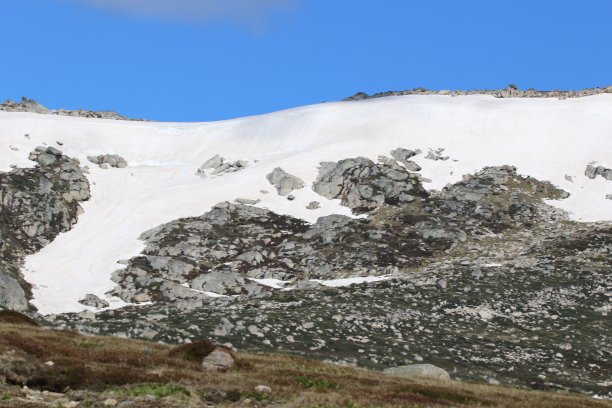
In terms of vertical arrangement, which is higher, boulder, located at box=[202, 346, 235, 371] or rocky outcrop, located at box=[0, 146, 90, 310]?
rocky outcrop, located at box=[0, 146, 90, 310]

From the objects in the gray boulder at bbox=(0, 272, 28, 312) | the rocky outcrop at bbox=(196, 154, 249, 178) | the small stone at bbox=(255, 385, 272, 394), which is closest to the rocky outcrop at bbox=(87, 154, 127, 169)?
the rocky outcrop at bbox=(196, 154, 249, 178)

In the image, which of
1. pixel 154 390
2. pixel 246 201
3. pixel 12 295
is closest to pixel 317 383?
pixel 154 390

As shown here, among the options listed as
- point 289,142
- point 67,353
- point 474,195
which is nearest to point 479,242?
point 474,195

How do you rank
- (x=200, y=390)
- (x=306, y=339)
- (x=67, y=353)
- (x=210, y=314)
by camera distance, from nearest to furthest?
(x=200, y=390) → (x=67, y=353) → (x=306, y=339) → (x=210, y=314)

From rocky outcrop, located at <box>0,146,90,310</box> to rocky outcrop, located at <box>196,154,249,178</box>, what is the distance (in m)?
15.3

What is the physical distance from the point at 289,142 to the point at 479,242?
38986 mm

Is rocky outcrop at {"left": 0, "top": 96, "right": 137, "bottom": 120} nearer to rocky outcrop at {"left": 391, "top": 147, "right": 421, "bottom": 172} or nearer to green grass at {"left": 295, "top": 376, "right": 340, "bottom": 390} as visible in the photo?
rocky outcrop at {"left": 391, "top": 147, "right": 421, "bottom": 172}

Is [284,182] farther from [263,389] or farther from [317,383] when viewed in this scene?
[263,389]

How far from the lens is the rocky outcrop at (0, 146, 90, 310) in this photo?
72812 millimetres

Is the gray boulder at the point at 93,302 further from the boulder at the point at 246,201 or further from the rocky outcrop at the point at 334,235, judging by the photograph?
the boulder at the point at 246,201

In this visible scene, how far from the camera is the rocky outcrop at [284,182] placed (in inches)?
3580

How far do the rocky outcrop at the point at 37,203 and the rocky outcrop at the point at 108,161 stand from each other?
450cm

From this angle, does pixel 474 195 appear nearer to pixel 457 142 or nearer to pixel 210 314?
pixel 457 142

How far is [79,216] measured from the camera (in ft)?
276
